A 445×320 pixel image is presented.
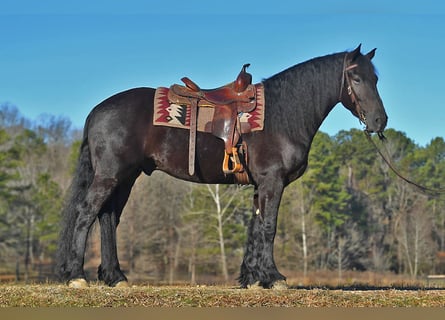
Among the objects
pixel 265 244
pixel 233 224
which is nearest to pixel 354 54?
pixel 265 244

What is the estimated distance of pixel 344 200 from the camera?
51.7 m

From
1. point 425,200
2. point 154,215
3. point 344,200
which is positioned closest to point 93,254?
point 154,215

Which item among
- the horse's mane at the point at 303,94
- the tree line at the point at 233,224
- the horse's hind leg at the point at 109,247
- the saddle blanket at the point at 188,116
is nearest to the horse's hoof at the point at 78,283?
the horse's hind leg at the point at 109,247

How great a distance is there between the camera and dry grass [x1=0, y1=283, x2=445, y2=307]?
722 cm

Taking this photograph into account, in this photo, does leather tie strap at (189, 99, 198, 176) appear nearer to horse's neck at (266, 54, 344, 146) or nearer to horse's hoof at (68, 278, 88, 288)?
horse's neck at (266, 54, 344, 146)

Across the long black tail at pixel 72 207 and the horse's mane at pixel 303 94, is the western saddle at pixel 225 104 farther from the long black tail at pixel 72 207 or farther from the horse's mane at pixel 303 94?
the long black tail at pixel 72 207

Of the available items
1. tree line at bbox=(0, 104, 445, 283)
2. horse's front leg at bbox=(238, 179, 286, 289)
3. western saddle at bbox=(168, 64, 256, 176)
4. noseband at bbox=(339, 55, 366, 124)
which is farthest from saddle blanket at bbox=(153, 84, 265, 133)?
tree line at bbox=(0, 104, 445, 283)

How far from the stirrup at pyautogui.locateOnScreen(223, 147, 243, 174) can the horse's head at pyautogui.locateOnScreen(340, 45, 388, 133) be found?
1.95 m

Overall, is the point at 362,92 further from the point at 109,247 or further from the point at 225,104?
the point at 109,247

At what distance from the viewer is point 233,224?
152 ft

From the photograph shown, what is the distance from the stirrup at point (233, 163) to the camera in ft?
29.1

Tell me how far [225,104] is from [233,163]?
3.08 feet

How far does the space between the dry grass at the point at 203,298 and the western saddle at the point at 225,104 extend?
2016 millimetres

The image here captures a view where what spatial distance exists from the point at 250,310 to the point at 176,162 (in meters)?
3.09
